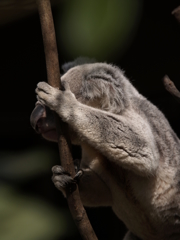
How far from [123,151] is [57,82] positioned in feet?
1.92

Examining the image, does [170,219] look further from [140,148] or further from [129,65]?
[129,65]

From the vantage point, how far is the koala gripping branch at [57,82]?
1767mm

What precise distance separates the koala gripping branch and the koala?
0.53 ft

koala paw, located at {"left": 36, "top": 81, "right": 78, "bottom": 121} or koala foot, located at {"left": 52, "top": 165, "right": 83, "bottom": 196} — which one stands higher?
koala paw, located at {"left": 36, "top": 81, "right": 78, "bottom": 121}

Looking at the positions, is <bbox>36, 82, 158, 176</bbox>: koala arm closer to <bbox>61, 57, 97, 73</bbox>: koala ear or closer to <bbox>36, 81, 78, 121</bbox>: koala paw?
<bbox>36, 81, 78, 121</bbox>: koala paw

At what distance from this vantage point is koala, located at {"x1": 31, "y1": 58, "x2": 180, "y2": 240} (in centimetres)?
223

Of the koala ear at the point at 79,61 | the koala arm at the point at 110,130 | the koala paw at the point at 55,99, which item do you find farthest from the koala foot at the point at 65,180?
the koala ear at the point at 79,61

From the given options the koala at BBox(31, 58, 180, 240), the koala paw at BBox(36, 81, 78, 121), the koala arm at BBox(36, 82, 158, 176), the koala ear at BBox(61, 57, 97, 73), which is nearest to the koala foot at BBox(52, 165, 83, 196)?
the koala at BBox(31, 58, 180, 240)

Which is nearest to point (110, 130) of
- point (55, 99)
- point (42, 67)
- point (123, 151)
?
point (123, 151)

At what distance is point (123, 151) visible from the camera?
2.22 metres

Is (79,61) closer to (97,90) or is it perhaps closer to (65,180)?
(97,90)

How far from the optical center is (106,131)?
7.20ft

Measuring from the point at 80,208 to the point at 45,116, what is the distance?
654 mm

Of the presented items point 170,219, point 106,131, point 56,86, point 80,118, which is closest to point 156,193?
point 170,219
